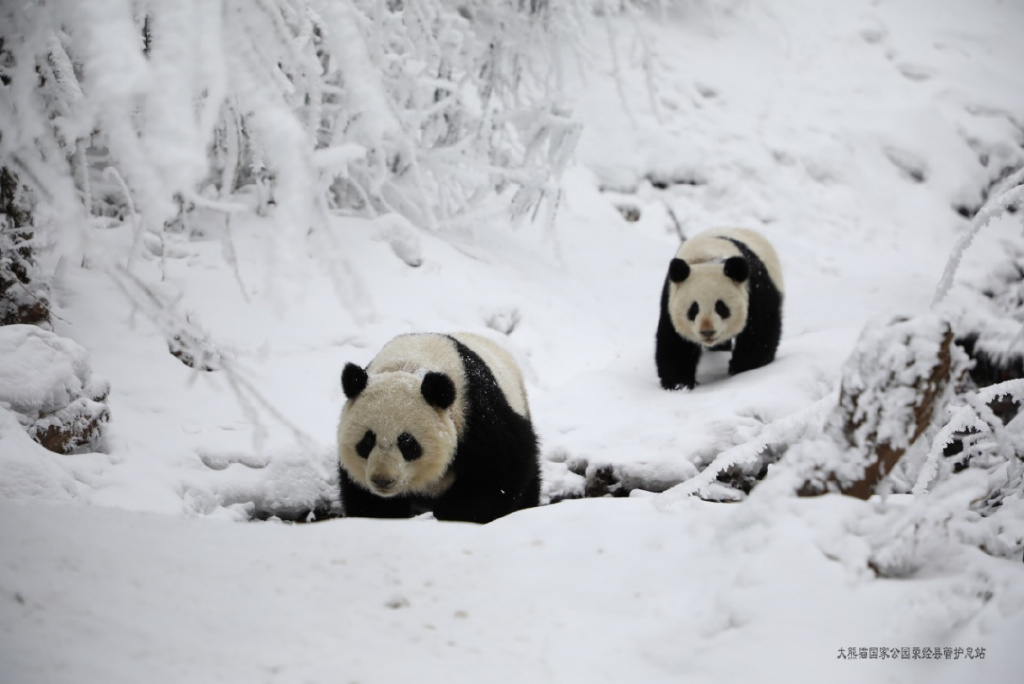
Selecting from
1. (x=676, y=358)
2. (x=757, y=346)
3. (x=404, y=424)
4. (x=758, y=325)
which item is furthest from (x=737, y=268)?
(x=404, y=424)

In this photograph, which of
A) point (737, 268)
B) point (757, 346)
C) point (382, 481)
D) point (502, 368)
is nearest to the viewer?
point (382, 481)

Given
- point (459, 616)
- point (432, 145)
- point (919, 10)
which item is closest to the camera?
point (459, 616)

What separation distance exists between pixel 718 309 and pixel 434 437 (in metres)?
3.10

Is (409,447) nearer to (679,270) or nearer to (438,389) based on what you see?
(438,389)

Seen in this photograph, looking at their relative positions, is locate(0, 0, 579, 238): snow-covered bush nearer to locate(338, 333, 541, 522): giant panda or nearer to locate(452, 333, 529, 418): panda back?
locate(338, 333, 541, 522): giant panda

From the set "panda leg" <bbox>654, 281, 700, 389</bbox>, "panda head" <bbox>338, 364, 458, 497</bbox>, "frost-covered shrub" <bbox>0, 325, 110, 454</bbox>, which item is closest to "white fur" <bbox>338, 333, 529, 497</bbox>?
"panda head" <bbox>338, 364, 458, 497</bbox>

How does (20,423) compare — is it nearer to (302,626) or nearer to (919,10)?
(302,626)

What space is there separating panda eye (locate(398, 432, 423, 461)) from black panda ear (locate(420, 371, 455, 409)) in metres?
0.18

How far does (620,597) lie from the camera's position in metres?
1.79

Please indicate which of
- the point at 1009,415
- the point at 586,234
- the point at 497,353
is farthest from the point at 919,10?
the point at 497,353

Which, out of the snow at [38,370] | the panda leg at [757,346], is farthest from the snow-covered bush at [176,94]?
the panda leg at [757,346]

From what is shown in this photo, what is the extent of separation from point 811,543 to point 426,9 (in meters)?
1.78

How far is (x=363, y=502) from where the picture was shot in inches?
138

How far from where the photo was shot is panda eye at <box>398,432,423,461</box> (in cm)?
319
